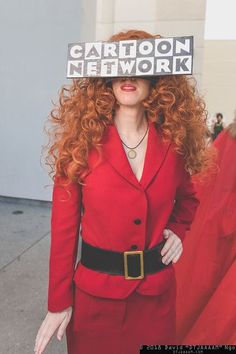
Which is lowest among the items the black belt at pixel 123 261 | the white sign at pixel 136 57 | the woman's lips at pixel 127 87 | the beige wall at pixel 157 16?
the black belt at pixel 123 261

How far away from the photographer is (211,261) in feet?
8.05

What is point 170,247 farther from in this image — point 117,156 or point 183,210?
point 117,156

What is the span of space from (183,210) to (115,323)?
541 mm

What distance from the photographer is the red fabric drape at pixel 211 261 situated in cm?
230

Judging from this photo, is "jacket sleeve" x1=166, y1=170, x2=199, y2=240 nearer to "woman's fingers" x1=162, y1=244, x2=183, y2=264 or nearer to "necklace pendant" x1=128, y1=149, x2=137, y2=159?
"woman's fingers" x1=162, y1=244, x2=183, y2=264

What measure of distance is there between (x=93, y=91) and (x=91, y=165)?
29 centimetres

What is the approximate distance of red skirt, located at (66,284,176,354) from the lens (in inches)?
62.1

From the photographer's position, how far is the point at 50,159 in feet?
5.42

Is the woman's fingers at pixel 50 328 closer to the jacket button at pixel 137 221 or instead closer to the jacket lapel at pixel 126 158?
the jacket button at pixel 137 221

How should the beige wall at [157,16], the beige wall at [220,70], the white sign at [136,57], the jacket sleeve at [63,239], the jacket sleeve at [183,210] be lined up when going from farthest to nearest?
the beige wall at [220,70] < the beige wall at [157,16] < the jacket sleeve at [183,210] < the jacket sleeve at [63,239] < the white sign at [136,57]

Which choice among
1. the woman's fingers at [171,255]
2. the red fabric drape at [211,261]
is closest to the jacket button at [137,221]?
the woman's fingers at [171,255]

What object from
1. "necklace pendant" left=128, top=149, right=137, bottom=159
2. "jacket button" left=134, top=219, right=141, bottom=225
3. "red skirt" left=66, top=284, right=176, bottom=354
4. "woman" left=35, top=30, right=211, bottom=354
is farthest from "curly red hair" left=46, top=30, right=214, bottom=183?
"red skirt" left=66, top=284, right=176, bottom=354

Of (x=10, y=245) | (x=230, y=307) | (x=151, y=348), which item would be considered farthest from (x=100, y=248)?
(x=10, y=245)

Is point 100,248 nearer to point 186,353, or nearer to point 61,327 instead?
point 61,327
